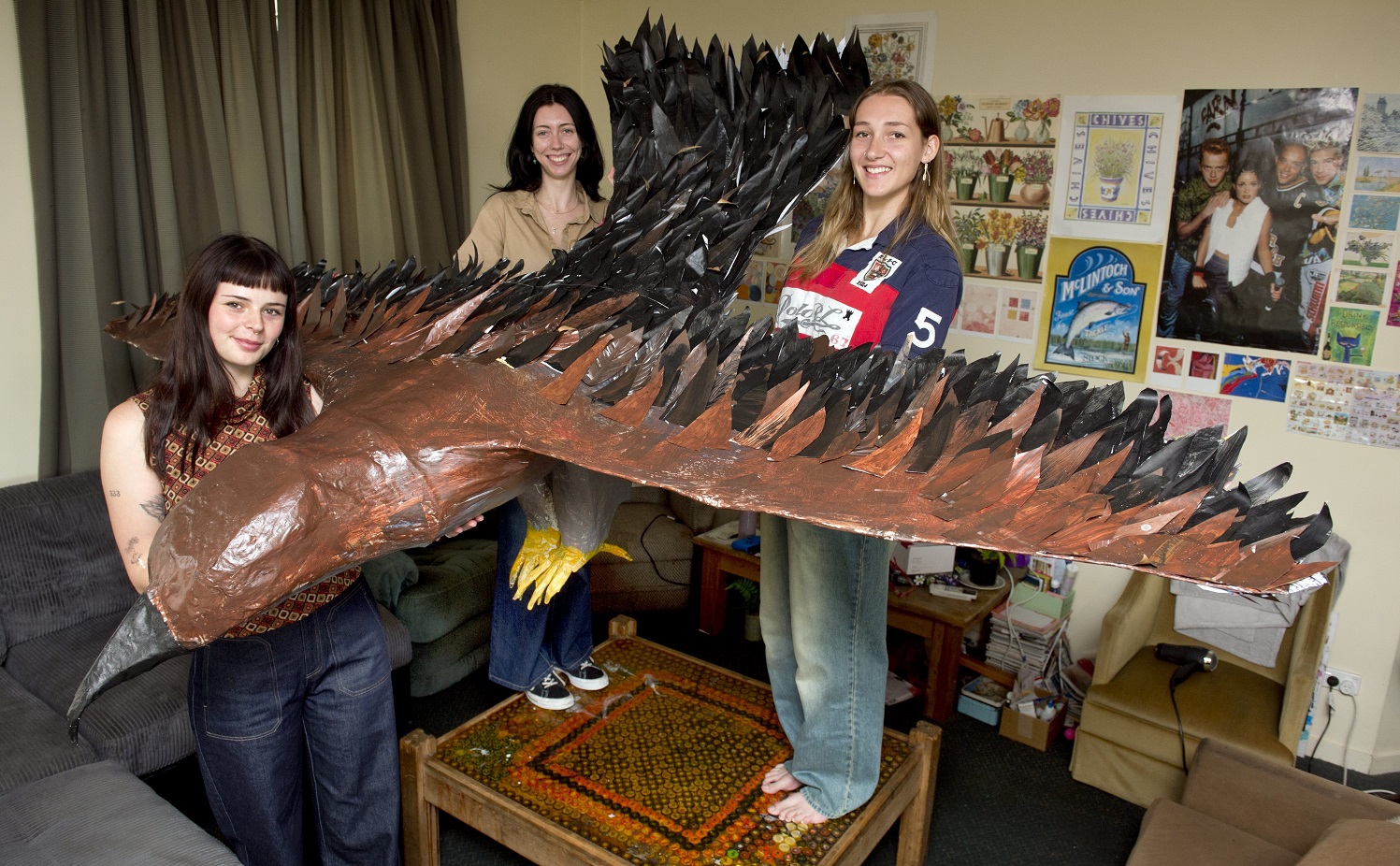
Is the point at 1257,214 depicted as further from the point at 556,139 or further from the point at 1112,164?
the point at 556,139

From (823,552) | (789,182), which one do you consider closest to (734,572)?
(823,552)

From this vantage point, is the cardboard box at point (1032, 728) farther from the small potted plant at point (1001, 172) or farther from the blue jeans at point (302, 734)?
the blue jeans at point (302, 734)

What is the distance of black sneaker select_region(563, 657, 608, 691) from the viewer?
Answer: 2.29 metres

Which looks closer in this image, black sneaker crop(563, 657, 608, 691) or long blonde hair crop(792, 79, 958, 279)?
long blonde hair crop(792, 79, 958, 279)

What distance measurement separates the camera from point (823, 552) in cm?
166

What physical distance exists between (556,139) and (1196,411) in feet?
7.16

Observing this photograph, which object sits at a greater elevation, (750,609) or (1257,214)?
(1257,214)

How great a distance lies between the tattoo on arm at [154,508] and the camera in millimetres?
1323

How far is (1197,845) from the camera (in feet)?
6.28

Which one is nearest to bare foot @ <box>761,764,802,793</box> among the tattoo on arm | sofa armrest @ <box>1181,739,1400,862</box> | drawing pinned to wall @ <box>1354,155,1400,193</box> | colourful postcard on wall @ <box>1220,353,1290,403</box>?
sofa armrest @ <box>1181,739,1400,862</box>

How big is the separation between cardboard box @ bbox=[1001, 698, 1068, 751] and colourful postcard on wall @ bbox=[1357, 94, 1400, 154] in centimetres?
184

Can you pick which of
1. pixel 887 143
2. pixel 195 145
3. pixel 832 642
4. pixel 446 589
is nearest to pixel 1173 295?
pixel 887 143

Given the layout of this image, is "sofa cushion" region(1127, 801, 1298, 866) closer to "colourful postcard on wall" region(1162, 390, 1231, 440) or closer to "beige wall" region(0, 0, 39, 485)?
"colourful postcard on wall" region(1162, 390, 1231, 440)

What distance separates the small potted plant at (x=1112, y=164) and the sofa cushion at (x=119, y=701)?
2.96 m
